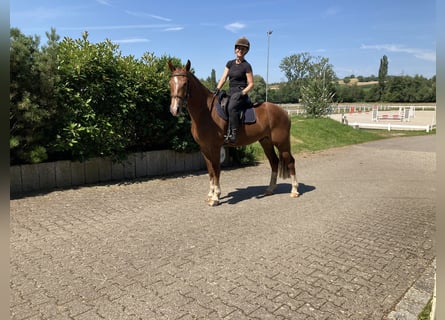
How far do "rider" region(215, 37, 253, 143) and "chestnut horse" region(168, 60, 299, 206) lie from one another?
0.18 m

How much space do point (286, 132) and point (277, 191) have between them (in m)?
1.44

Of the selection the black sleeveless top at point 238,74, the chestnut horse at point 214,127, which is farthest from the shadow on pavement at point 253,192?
the black sleeveless top at point 238,74

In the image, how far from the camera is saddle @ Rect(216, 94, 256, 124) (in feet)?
20.3

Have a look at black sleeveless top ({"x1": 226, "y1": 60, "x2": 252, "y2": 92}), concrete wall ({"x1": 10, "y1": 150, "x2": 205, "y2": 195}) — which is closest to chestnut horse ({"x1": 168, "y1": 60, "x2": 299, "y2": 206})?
black sleeveless top ({"x1": 226, "y1": 60, "x2": 252, "y2": 92})

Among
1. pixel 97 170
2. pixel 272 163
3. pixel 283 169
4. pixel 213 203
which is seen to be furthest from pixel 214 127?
pixel 97 170

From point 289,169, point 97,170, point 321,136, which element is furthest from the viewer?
point 321,136

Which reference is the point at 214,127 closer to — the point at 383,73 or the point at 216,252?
the point at 216,252

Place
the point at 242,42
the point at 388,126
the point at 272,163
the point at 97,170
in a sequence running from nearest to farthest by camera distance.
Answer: the point at 242,42 < the point at 272,163 < the point at 97,170 < the point at 388,126

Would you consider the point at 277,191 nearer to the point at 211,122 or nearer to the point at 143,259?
the point at 211,122

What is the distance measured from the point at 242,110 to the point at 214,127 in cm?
68

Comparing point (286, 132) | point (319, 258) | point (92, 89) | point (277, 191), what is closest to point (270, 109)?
point (286, 132)

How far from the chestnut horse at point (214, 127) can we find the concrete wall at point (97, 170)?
283cm

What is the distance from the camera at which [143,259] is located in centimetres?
400

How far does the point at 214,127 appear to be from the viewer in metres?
6.12
